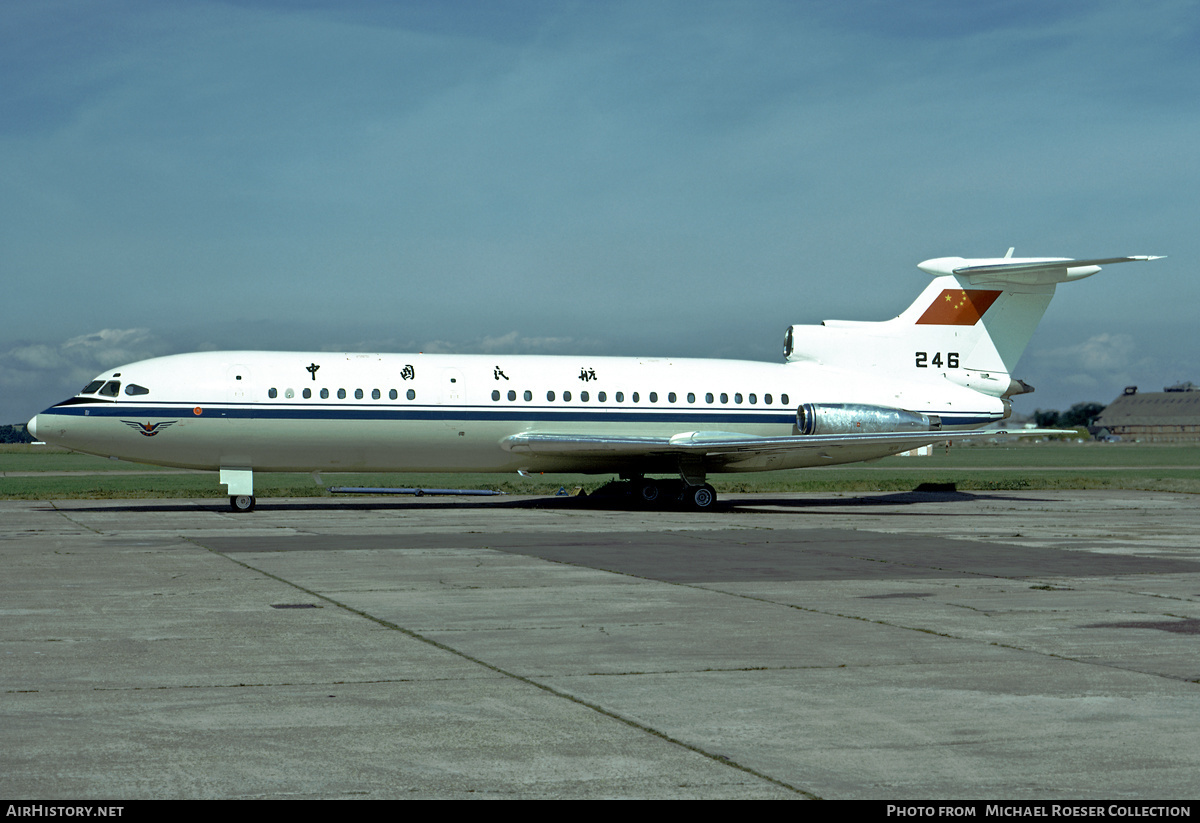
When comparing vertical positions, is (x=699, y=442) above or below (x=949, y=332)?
below

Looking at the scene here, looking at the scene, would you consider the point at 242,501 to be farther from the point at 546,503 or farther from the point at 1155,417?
the point at 1155,417

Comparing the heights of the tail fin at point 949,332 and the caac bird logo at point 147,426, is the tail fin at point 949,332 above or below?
above

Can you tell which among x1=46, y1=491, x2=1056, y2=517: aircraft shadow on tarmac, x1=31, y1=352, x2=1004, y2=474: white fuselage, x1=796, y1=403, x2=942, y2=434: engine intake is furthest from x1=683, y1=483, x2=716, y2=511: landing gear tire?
x1=796, y1=403, x2=942, y2=434: engine intake

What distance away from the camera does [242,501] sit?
27172 mm

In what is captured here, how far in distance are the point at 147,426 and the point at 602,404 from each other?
35.4 ft

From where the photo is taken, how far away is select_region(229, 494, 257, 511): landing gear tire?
89.1 feet

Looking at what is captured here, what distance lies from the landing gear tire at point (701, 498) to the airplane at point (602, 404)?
5 centimetres

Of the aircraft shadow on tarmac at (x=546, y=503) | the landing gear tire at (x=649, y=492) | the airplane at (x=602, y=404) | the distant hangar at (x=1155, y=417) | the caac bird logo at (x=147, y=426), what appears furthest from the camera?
the distant hangar at (x=1155, y=417)

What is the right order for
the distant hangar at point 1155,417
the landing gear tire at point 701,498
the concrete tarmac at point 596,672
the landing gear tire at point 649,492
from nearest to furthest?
the concrete tarmac at point 596,672 < the landing gear tire at point 701,498 < the landing gear tire at point 649,492 < the distant hangar at point 1155,417

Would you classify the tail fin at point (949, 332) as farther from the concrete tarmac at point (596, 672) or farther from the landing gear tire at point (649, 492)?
the concrete tarmac at point (596, 672)

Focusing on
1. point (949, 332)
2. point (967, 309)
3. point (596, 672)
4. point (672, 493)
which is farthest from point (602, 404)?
point (596, 672)

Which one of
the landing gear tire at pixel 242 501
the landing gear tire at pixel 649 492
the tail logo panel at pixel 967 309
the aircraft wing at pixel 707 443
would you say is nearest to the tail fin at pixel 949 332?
the tail logo panel at pixel 967 309

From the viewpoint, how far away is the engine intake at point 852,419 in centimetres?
3027
